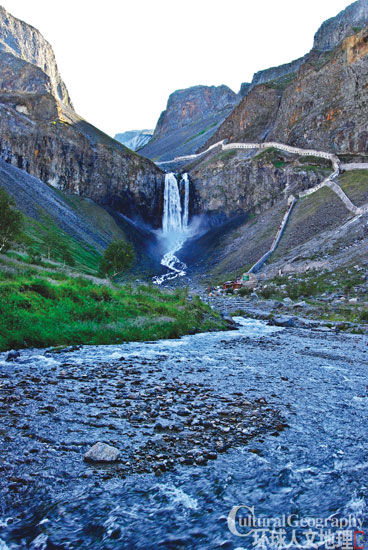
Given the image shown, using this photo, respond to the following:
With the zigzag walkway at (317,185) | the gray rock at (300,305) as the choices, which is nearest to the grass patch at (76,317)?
the gray rock at (300,305)

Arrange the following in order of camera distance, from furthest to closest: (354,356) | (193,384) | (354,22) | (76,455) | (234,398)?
(354,22) < (354,356) < (193,384) < (234,398) < (76,455)

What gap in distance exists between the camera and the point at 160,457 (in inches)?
194

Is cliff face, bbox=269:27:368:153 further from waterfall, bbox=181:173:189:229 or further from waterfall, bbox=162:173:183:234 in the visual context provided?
waterfall, bbox=162:173:183:234

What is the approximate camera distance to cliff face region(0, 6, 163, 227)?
78000 millimetres

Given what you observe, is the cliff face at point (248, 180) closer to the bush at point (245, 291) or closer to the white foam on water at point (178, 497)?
the bush at point (245, 291)

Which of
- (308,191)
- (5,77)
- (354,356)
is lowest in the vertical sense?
(354,356)

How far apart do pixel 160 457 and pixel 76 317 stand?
36.5 ft

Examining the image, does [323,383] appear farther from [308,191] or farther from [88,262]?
[308,191]

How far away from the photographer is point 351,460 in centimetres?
513

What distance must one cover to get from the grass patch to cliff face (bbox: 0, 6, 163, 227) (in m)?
70.8

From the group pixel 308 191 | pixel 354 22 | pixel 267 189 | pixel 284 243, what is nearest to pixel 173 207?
pixel 267 189

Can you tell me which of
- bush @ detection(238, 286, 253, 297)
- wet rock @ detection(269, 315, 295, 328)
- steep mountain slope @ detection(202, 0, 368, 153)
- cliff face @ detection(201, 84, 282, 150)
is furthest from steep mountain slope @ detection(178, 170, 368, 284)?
cliff face @ detection(201, 84, 282, 150)

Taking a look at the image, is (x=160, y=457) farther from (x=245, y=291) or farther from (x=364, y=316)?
(x=245, y=291)

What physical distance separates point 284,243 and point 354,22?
13051 cm
